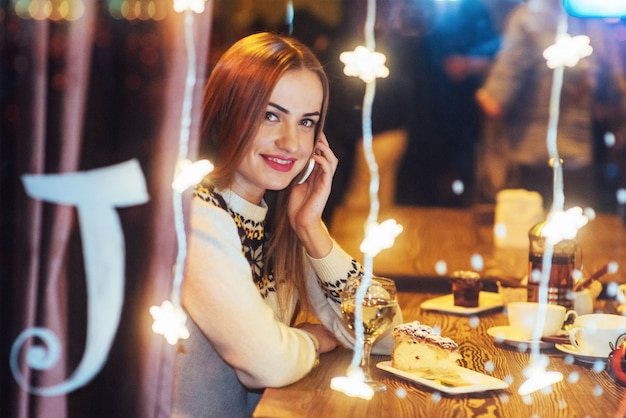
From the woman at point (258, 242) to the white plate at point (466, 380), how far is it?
7.0 inches

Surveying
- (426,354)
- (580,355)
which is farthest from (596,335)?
(426,354)

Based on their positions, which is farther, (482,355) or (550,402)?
(482,355)

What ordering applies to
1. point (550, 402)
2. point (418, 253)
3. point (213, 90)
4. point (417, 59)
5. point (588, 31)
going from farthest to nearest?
point (417, 59)
point (588, 31)
point (418, 253)
point (213, 90)
point (550, 402)

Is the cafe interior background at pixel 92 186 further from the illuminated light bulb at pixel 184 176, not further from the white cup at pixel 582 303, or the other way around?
the white cup at pixel 582 303

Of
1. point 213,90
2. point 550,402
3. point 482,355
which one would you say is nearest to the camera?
point 550,402

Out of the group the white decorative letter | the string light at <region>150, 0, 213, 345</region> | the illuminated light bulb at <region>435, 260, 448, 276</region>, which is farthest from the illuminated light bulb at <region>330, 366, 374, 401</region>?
the illuminated light bulb at <region>435, 260, 448, 276</region>

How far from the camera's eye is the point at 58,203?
1393 millimetres

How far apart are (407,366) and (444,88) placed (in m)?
3.80

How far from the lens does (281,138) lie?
1.77 metres

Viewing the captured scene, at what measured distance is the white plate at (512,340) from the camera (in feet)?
5.65

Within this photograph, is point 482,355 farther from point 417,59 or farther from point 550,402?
point 417,59

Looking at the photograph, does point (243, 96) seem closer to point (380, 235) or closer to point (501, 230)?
point (380, 235)

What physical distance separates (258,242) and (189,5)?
664 mm

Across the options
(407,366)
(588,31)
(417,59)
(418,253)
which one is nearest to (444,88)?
(417,59)
